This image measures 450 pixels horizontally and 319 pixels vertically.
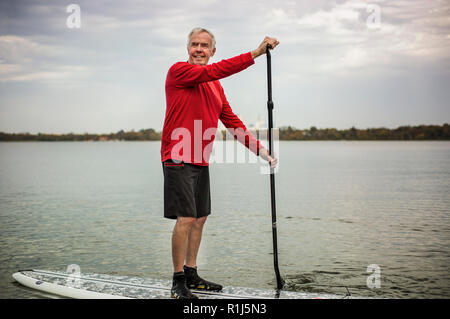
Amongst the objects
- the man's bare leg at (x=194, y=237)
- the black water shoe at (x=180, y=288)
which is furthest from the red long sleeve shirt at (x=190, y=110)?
the black water shoe at (x=180, y=288)

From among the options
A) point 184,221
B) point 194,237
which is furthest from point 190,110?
point 194,237

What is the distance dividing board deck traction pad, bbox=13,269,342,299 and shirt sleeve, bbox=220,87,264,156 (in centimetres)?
149

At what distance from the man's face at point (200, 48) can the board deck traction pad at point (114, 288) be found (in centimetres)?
234

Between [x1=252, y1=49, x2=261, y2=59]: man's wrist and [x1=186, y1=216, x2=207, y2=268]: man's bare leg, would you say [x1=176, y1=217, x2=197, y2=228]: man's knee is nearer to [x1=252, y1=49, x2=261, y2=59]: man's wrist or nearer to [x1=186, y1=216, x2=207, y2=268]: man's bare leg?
[x1=186, y1=216, x2=207, y2=268]: man's bare leg

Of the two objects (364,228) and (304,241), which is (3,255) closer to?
(304,241)

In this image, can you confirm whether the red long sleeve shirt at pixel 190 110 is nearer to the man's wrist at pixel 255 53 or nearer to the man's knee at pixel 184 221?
the man's wrist at pixel 255 53

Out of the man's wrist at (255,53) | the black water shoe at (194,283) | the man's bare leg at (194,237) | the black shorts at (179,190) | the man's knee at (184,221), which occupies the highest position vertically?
the man's wrist at (255,53)

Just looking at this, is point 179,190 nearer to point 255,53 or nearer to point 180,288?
point 180,288

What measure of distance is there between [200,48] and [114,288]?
267cm

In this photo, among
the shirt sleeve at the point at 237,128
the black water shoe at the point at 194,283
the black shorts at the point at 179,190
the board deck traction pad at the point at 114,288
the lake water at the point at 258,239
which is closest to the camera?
the black shorts at the point at 179,190

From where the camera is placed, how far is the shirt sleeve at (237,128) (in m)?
5.32

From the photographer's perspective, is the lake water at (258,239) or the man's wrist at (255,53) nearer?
the man's wrist at (255,53)

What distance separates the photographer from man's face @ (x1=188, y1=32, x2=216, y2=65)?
15.4 ft

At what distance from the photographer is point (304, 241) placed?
9.16 m
